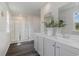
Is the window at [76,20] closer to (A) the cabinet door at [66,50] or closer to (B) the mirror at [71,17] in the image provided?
(B) the mirror at [71,17]

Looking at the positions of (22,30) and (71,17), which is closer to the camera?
(71,17)

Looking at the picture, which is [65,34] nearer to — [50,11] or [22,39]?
[50,11]

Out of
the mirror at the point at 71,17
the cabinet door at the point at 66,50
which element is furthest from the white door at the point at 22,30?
the cabinet door at the point at 66,50

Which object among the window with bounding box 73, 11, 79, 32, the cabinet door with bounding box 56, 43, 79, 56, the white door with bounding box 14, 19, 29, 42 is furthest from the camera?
the white door with bounding box 14, 19, 29, 42

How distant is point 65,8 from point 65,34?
571mm

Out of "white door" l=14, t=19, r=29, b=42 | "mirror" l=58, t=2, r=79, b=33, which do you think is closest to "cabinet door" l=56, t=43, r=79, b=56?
"mirror" l=58, t=2, r=79, b=33

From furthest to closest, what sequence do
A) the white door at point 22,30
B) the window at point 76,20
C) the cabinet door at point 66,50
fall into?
1. the white door at point 22,30
2. the window at point 76,20
3. the cabinet door at point 66,50

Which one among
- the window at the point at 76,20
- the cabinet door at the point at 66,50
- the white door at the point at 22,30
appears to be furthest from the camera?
the white door at the point at 22,30

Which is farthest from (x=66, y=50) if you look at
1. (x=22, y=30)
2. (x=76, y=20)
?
(x=22, y=30)

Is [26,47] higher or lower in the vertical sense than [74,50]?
lower

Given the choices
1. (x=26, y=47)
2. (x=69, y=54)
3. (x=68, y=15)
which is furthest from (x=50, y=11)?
(x=69, y=54)

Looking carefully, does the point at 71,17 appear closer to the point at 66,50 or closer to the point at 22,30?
the point at 66,50

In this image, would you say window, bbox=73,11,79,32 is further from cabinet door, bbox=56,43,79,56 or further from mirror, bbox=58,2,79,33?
cabinet door, bbox=56,43,79,56

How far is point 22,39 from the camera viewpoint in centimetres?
330
